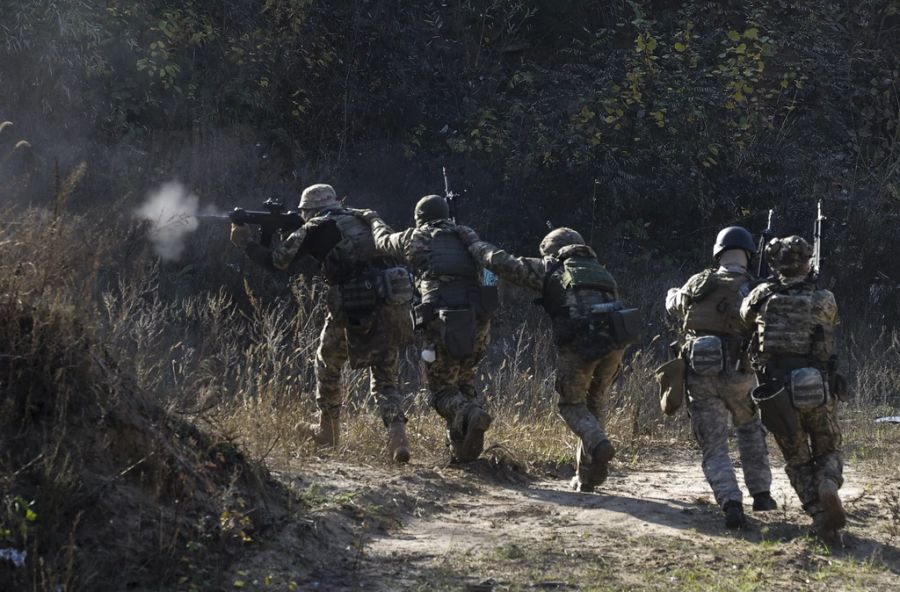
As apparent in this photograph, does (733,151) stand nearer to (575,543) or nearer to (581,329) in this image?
(581,329)

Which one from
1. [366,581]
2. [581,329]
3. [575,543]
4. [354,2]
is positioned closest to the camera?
[366,581]

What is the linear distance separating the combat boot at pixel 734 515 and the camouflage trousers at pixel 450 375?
1.99m

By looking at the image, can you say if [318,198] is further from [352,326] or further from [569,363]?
[569,363]

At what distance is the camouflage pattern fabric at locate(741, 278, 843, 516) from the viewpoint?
713 cm

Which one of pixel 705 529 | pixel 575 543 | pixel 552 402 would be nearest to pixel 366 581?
pixel 575 543

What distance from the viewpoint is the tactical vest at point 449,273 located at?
344 inches

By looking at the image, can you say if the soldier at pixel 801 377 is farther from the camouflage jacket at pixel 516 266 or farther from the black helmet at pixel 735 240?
the camouflage jacket at pixel 516 266

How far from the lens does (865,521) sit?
7.84 metres

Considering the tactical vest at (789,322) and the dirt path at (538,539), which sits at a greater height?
the tactical vest at (789,322)

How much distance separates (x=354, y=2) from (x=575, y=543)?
1192cm

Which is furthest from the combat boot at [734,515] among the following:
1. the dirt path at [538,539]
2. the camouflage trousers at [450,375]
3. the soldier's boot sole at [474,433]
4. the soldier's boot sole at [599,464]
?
the camouflage trousers at [450,375]

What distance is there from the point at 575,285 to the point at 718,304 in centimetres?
110

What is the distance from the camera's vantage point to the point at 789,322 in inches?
281

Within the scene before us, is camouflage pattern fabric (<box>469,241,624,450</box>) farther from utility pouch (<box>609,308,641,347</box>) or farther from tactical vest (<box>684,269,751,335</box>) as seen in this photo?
tactical vest (<box>684,269,751,335</box>)
